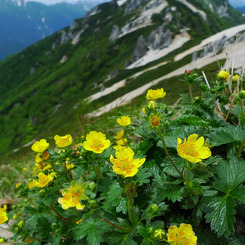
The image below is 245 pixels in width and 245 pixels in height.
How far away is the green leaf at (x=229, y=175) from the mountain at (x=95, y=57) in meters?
66.6

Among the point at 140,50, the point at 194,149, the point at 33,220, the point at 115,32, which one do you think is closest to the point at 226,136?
the point at 194,149

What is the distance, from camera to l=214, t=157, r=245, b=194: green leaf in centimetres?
184

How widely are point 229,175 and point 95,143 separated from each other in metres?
1.28

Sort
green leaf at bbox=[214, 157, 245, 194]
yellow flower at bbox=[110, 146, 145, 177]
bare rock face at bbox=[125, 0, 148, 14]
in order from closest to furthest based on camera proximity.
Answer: yellow flower at bbox=[110, 146, 145, 177], green leaf at bbox=[214, 157, 245, 194], bare rock face at bbox=[125, 0, 148, 14]

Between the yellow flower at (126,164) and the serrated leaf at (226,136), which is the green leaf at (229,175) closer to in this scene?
the serrated leaf at (226,136)

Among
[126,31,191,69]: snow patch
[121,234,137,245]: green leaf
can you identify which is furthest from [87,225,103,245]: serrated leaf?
[126,31,191,69]: snow patch

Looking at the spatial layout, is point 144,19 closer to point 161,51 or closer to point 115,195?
point 161,51

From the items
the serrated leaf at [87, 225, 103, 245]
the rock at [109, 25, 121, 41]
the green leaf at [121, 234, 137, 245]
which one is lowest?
the rock at [109, 25, 121, 41]

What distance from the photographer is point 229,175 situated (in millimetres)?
1896

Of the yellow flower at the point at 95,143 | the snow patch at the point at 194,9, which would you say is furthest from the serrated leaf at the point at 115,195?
the snow patch at the point at 194,9

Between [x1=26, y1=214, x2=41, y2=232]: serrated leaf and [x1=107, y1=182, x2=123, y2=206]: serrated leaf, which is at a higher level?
[x1=107, y1=182, x2=123, y2=206]: serrated leaf

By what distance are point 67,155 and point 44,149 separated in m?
0.39

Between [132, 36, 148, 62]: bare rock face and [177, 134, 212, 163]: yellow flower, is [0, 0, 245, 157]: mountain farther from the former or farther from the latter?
[177, 134, 212, 163]: yellow flower

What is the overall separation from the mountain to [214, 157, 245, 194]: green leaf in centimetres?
6660
